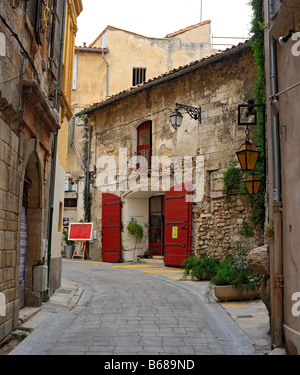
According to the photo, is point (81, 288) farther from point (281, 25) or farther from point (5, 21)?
point (281, 25)

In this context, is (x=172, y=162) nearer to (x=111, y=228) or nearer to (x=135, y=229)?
(x=135, y=229)

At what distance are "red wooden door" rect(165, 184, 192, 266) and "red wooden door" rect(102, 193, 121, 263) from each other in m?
2.72

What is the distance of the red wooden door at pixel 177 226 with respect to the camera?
13875 millimetres

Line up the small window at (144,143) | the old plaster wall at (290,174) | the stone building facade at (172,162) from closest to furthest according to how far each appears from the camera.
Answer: the old plaster wall at (290,174), the stone building facade at (172,162), the small window at (144,143)

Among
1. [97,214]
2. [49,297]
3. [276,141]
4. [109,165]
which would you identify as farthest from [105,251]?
[276,141]

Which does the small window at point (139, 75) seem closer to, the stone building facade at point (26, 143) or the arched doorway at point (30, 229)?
the stone building facade at point (26, 143)

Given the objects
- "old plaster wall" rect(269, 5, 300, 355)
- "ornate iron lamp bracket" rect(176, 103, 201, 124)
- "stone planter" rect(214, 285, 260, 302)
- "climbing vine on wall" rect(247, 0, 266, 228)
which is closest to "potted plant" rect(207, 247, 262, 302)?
"stone planter" rect(214, 285, 260, 302)

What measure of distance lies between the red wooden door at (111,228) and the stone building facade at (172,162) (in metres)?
0.04

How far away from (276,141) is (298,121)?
0.79 m

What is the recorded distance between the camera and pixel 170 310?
23.8 feet

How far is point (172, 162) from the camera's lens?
48.3 feet

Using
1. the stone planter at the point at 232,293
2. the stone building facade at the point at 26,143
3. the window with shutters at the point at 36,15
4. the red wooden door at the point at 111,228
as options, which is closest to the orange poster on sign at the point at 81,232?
the red wooden door at the point at 111,228

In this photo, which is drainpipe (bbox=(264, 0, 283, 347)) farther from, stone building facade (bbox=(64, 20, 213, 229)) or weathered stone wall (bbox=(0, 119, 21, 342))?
stone building facade (bbox=(64, 20, 213, 229))
